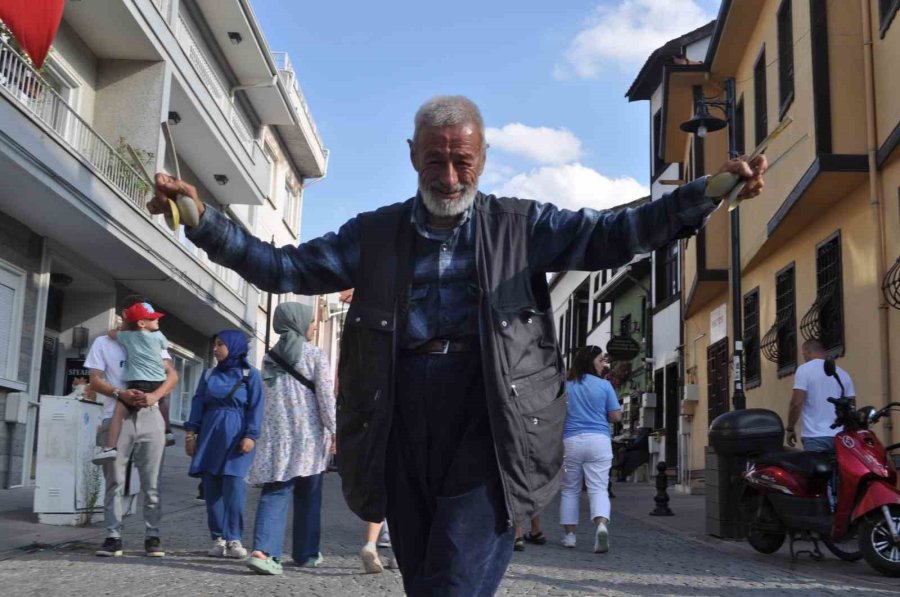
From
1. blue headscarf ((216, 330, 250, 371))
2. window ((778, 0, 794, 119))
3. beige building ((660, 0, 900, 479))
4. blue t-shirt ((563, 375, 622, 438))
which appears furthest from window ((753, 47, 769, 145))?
blue headscarf ((216, 330, 250, 371))

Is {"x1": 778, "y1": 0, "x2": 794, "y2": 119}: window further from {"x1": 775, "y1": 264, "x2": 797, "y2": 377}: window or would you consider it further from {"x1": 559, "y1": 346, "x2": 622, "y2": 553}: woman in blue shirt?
{"x1": 559, "y1": 346, "x2": 622, "y2": 553}: woman in blue shirt

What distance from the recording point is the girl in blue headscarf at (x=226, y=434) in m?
7.56

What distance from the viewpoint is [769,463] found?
8844 mm

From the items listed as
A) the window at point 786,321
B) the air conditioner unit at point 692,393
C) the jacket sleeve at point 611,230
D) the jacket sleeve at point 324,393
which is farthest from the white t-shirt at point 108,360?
the air conditioner unit at point 692,393

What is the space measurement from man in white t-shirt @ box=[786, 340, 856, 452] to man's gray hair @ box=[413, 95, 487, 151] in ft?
21.8

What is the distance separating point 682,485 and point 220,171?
39.3ft

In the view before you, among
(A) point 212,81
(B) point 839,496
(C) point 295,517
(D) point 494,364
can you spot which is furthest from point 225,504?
(A) point 212,81

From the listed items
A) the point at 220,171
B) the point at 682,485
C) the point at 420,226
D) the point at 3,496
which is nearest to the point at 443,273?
the point at 420,226

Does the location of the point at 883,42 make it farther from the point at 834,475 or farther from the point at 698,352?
the point at 698,352

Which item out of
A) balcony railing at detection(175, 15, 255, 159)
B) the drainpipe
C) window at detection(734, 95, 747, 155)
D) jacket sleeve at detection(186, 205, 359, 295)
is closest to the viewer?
jacket sleeve at detection(186, 205, 359, 295)

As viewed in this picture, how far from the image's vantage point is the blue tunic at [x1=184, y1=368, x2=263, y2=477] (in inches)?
298

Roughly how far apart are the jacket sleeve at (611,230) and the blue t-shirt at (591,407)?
6534mm

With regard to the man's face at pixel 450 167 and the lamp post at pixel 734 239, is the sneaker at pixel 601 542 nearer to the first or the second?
the lamp post at pixel 734 239

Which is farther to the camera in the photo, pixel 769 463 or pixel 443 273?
pixel 769 463
